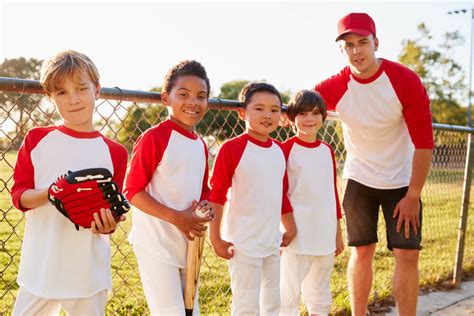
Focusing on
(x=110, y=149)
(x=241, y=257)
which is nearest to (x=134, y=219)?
(x=110, y=149)

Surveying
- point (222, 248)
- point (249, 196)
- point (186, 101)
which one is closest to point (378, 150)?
point (249, 196)

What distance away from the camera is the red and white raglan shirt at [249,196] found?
290cm

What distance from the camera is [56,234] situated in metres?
2.18

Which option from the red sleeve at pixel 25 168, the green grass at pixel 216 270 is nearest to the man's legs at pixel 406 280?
the green grass at pixel 216 270

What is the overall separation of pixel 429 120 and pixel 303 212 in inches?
38.8

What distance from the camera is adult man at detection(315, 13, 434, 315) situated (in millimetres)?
3422

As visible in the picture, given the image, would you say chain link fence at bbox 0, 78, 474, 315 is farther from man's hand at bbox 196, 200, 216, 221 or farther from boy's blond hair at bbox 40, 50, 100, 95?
man's hand at bbox 196, 200, 216, 221

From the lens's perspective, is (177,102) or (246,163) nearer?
(177,102)

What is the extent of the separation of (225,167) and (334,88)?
3.69ft

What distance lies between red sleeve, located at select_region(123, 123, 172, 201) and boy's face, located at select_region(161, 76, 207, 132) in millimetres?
106

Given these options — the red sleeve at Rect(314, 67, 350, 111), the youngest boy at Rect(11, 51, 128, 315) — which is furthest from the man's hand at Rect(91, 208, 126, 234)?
the red sleeve at Rect(314, 67, 350, 111)

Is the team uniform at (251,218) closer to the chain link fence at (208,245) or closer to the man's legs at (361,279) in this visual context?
the chain link fence at (208,245)

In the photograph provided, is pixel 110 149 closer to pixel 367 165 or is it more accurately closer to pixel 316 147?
pixel 316 147

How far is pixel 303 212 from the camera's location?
3256mm
